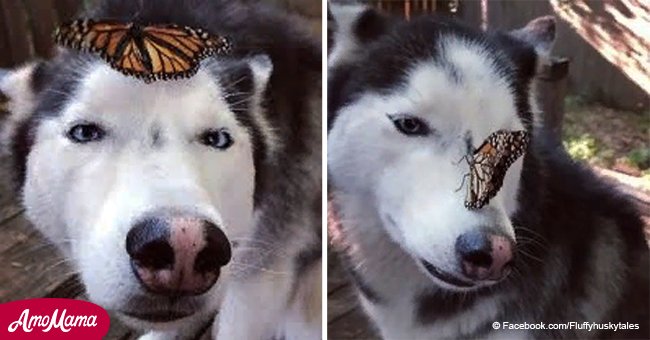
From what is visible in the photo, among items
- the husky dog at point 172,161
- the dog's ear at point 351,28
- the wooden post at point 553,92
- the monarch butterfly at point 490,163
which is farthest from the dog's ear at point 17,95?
the wooden post at point 553,92

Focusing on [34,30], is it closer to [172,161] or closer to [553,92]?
[172,161]

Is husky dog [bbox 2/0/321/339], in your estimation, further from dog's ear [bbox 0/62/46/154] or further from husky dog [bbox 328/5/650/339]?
husky dog [bbox 328/5/650/339]

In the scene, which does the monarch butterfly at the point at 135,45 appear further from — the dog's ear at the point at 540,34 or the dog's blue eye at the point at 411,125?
the dog's ear at the point at 540,34

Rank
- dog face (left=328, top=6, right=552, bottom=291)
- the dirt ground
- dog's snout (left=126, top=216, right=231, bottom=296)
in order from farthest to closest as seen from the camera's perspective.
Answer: the dirt ground < dog face (left=328, top=6, right=552, bottom=291) < dog's snout (left=126, top=216, right=231, bottom=296)

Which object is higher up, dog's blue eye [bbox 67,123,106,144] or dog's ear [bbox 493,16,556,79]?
dog's ear [bbox 493,16,556,79]

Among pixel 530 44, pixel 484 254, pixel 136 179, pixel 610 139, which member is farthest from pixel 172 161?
pixel 610 139

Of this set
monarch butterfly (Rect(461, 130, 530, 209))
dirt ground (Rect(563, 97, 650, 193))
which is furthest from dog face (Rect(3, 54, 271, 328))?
dirt ground (Rect(563, 97, 650, 193))

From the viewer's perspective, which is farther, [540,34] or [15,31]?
[540,34]
